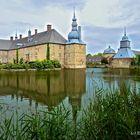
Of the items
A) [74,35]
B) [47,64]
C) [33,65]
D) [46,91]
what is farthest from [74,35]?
[46,91]

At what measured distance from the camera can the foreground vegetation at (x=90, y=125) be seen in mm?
3650

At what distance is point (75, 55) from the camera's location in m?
43.2

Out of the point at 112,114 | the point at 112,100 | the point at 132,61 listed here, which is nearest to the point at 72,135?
the point at 112,114

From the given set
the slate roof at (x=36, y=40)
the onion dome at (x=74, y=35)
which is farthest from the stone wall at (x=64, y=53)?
the onion dome at (x=74, y=35)

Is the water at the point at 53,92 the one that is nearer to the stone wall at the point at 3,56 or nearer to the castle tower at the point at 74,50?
the castle tower at the point at 74,50

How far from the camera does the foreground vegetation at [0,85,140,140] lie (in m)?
3.65

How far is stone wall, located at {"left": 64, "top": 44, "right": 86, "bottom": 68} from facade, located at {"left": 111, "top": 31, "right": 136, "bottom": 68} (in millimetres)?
10672

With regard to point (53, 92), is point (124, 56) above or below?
above

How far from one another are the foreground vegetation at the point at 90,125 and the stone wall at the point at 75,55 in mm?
38692

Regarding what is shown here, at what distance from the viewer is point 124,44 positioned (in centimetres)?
5472

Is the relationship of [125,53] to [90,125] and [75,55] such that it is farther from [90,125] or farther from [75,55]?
[90,125]

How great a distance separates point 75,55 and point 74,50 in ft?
3.15

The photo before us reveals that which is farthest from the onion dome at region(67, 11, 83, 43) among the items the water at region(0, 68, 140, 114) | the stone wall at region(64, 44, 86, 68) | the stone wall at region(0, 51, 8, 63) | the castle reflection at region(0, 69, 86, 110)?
the water at region(0, 68, 140, 114)

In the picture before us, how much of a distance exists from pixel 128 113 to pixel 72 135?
113 centimetres
